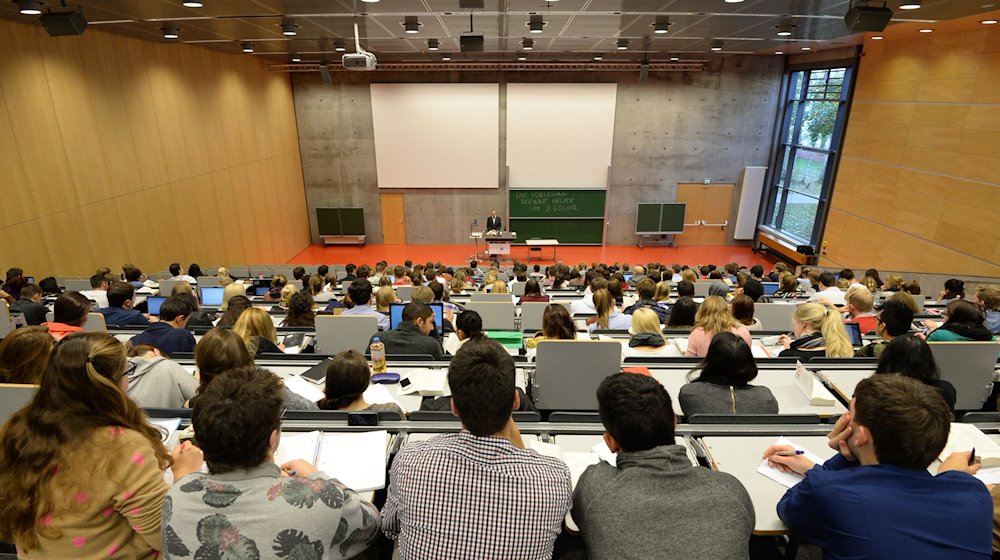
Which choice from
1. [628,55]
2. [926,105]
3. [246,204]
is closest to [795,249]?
[926,105]

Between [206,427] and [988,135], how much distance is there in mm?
10869

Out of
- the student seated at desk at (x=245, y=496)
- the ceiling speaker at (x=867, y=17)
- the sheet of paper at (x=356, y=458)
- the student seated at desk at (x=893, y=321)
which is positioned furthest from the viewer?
the ceiling speaker at (x=867, y=17)

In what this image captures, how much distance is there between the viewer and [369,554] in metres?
1.90

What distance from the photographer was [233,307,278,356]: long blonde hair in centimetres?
382

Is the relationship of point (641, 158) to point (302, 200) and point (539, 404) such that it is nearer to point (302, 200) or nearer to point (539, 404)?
point (302, 200)

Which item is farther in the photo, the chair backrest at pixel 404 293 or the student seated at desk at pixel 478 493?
the chair backrest at pixel 404 293

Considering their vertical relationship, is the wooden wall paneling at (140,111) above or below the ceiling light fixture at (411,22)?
below

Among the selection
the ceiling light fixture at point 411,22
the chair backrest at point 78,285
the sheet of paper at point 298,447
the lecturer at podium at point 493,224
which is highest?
the ceiling light fixture at point 411,22

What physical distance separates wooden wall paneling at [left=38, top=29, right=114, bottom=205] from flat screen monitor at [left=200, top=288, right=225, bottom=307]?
9.63 feet

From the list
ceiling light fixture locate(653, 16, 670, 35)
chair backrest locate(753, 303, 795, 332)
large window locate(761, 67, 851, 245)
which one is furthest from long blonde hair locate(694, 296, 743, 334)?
large window locate(761, 67, 851, 245)

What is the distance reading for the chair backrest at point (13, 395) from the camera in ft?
7.53

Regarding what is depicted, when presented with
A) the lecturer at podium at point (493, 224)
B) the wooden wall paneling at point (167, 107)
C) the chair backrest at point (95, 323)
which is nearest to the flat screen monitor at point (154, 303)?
the chair backrest at point (95, 323)

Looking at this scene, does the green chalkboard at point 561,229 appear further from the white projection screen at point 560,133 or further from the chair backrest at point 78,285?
the chair backrest at point 78,285

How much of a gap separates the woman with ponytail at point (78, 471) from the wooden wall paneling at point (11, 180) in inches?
269
